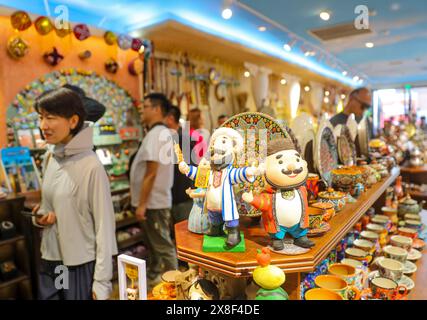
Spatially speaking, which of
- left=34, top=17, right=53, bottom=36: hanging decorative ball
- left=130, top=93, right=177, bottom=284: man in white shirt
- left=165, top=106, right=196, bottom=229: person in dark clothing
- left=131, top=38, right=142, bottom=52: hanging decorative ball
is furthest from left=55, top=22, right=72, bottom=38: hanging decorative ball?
left=165, top=106, right=196, bottom=229: person in dark clothing

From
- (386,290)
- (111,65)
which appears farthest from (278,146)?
(111,65)

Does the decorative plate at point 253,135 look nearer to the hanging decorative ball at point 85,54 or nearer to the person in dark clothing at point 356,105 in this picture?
the person in dark clothing at point 356,105

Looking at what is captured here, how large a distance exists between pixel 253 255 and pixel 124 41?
9.70 feet

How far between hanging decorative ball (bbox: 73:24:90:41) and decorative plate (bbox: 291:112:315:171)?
2.29 m

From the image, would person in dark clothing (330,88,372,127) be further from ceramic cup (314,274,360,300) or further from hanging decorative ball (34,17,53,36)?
hanging decorative ball (34,17,53,36)

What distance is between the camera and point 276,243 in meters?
0.84

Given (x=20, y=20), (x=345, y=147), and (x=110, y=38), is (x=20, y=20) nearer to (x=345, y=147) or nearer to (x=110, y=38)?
(x=110, y=38)

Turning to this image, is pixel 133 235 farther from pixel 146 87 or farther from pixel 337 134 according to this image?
pixel 337 134

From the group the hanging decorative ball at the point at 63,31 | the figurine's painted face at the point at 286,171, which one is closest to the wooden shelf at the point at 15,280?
the hanging decorative ball at the point at 63,31

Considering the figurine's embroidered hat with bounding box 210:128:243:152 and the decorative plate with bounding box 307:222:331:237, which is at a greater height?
the figurine's embroidered hat with bounding box 210:128:243:152

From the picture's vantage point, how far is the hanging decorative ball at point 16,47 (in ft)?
8.18

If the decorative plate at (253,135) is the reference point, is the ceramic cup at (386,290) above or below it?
below

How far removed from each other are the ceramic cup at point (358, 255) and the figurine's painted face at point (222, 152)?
2.70 feet

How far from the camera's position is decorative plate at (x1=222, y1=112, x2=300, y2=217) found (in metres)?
0.98
